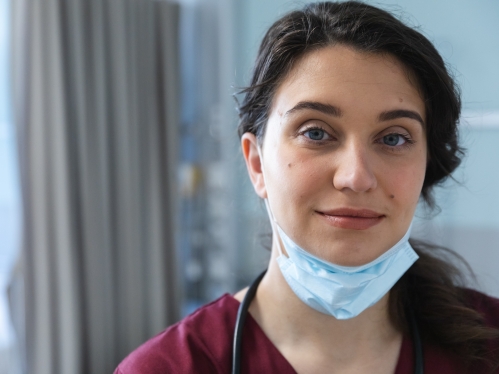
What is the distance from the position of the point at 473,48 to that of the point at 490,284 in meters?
0.94

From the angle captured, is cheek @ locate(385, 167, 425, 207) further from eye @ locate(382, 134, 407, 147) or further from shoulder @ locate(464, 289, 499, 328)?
shoulder @ locate(464, 289, 499, 328)

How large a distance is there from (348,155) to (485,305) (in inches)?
21.5

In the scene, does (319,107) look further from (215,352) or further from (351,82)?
(215,352)

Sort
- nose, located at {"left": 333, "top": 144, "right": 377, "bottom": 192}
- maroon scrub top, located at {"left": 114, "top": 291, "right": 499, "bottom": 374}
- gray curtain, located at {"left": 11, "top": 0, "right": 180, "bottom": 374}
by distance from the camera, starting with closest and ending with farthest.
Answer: nose, located at {"left": 333, "top": 144, "right": 377, "bottom": 192}, maroon scrub top, located at {"left": 114, "top": 291, "right": 499, "bottom": 374}, gray curtain, located at {"left": 11, "top": 0, "right": 180, "bottom": 374}

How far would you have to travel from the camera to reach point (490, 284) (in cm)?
195

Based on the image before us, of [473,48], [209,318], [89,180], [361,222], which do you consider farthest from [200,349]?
[473,48]

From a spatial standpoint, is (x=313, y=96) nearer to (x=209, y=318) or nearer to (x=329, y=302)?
(x=329, y=302)

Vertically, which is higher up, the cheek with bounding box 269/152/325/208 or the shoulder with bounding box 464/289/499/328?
the cheek with bounding box 269/152/325/208

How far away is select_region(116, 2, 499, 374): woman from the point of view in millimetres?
878

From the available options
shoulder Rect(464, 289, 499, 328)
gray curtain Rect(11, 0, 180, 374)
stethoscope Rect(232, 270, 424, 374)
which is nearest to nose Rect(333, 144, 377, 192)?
stethoscope Rect(232, 270, 424, 374)

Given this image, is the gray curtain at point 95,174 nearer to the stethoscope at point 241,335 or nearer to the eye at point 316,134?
the stethoscope at point 241,335

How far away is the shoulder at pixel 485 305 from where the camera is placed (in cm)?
107

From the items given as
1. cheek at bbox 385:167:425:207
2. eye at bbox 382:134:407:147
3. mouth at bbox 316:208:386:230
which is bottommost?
mouth at bbox 316:208:386:230

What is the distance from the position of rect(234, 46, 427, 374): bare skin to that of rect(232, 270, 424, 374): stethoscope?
0.06 metres
